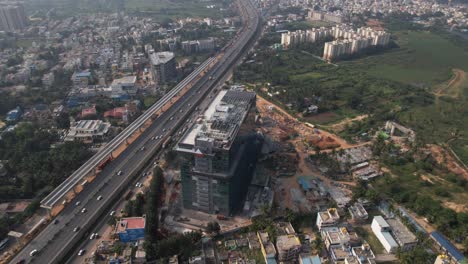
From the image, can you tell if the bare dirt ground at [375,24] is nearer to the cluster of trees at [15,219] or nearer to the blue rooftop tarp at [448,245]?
the blue rooftop tarp at [448,245]

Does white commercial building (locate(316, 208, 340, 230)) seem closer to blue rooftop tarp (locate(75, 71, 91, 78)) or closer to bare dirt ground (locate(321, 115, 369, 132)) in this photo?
bare dirt ground (locate(321, 115, 369, 132))

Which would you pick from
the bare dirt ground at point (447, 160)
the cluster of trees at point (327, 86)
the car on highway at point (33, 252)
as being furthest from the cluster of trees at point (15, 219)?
the bare dirt ground at point (447, 160)

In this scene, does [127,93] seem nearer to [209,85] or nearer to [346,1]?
[209,85]

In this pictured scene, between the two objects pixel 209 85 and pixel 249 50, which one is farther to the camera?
pixel 249 50

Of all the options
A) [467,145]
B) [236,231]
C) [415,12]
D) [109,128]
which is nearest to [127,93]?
[109,128]

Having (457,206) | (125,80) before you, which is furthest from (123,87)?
(457,206)
